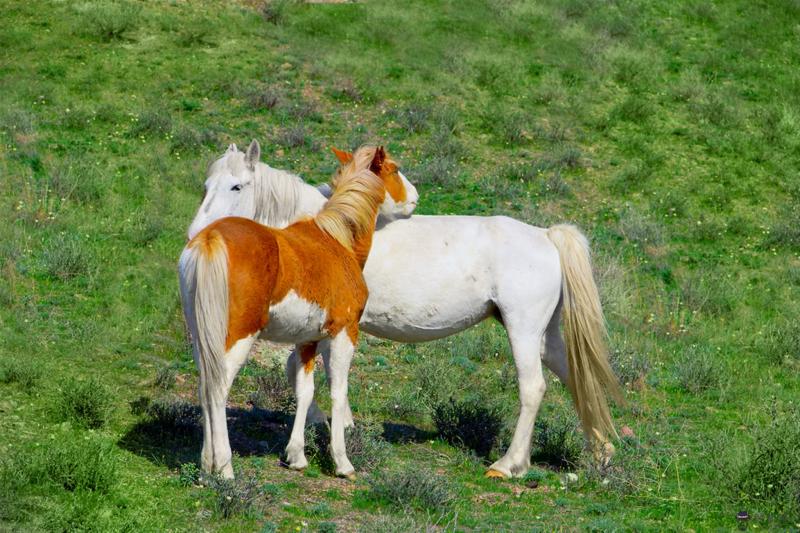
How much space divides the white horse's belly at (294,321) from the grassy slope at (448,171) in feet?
3.37

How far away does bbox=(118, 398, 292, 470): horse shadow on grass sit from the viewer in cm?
755

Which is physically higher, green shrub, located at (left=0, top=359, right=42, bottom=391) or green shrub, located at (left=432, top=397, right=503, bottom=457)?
green shrub, located at (left=0, top=359, right=42, bottom=391)

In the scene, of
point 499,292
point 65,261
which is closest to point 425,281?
point 499,292

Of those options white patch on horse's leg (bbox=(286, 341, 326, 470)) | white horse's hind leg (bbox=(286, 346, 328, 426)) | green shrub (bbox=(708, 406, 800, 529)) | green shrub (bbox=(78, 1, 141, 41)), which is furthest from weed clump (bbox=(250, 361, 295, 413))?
green shrub (bbox=(78, 1, 141, 41))


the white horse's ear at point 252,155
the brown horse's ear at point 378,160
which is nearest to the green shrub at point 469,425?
the brown horse's ear at point 378,160

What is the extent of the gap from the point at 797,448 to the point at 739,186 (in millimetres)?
10121

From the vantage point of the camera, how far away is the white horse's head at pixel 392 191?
8.14 m

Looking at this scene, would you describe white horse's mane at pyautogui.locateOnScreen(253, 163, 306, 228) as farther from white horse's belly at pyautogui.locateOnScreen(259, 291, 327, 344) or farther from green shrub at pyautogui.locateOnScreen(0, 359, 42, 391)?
green shrub at pyautogui.locateOnScreen(0, 359, 42, 391)

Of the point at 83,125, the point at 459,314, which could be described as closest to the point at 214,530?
the point at 459,314

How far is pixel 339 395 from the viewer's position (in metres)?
7.57

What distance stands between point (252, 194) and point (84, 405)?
2.02 m

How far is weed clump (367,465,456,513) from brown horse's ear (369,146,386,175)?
241 cm

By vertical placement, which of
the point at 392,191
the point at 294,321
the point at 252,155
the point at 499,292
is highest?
the point at 252,155

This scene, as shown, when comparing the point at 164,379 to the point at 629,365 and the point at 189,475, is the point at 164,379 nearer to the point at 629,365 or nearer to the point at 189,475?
the point at 189,475
